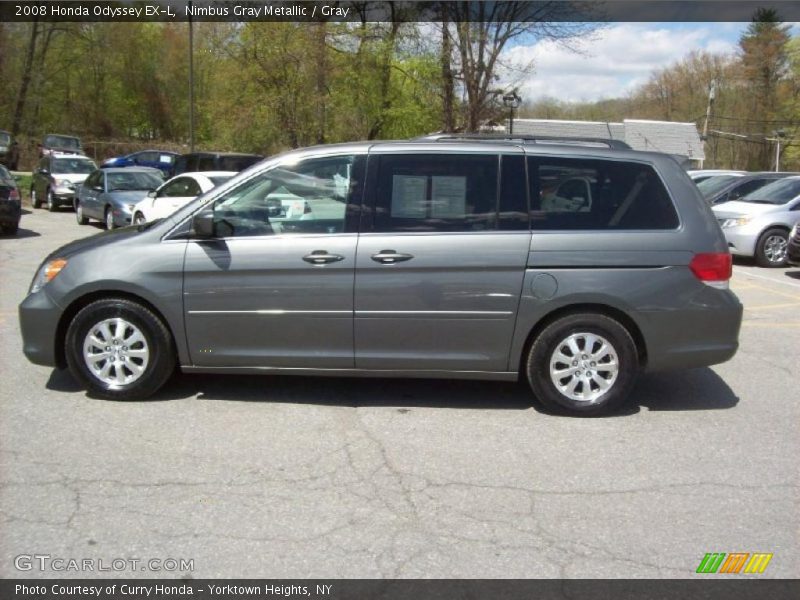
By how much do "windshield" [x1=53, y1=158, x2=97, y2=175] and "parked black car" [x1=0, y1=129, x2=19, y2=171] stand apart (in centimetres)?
1297

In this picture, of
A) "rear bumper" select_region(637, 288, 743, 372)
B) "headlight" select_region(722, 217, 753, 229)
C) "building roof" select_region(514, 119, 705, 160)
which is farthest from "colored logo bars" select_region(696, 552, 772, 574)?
"building roof" select_region(514, 119, 705, 160)

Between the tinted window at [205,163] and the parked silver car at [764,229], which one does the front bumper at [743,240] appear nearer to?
the parked silver car at [764,229]

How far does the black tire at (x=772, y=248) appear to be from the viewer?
13305 mm

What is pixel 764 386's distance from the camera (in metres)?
6.01

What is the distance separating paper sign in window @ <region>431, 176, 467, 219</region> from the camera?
16.5ft

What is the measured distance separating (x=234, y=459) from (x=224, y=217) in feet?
5.78

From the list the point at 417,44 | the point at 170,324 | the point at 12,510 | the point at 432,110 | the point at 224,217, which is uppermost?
the point at 417,44

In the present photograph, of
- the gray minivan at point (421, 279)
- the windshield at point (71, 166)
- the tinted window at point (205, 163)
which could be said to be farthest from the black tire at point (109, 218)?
the gray minivan at point (421, 279)

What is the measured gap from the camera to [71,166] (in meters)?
22.3

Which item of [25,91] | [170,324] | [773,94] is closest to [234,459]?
[170,324]

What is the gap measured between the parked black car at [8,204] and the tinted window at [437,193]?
A: 39.3 feet

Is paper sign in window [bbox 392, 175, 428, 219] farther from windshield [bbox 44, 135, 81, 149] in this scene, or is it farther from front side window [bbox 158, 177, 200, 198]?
windshield [bbox 44, 135, 81, 149]

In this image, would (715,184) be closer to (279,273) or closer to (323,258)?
(323,258)

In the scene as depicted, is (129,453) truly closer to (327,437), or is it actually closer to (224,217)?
(327,437)
